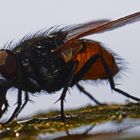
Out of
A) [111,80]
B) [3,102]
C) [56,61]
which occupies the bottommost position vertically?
[111,80]

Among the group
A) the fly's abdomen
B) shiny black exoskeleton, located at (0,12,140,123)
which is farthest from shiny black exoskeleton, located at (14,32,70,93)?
the fly's abdomen

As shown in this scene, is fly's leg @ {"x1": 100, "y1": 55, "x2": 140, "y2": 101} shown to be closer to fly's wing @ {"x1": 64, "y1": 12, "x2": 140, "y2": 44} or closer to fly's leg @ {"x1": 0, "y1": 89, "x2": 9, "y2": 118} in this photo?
fly's wing @ {"x1": 64, "y1": 12, "x2": 140, "y2": 44}

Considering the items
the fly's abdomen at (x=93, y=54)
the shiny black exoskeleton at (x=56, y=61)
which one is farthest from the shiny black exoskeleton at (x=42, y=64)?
the fly's abdomen at (x=93, y=54)

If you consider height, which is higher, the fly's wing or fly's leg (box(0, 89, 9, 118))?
the fly's wing

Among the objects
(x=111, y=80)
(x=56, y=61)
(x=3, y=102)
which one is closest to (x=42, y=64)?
(x=56, y=61)

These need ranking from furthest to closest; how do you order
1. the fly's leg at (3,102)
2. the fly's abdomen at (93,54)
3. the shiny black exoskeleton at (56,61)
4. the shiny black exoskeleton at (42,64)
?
the fly's abdomen at (93,54)
the shiny black exoskeleton at (42,64)
the shiny black exoskeleton at (56,61)
the fly's leg at (3,102)

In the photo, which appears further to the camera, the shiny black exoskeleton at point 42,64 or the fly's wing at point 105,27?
the shiny black exoskeleton at point 42,64

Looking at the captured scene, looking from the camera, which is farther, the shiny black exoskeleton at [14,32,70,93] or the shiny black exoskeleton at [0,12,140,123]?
the shiny black exoskeleton at [14,32,70,93]

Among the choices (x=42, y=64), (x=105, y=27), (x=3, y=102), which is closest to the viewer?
(x=3, y=102)

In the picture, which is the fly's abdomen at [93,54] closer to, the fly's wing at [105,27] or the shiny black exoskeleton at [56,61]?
the shiny black exoskeleton at [56,61]

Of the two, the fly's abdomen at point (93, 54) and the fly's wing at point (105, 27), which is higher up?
the fly's wing at point (105, 27)

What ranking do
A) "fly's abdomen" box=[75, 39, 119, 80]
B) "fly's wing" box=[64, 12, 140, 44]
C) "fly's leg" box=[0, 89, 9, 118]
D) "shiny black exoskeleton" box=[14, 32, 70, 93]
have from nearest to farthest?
"fly's leg" box=[0, 89, 9, 118] < "fly's wing" box=[64, 12, 140, 44] < "shiny black exoskeleton" box=[14, 32, 70, 93] < "fly's abdomen" box=[75, 39, 119, 80]

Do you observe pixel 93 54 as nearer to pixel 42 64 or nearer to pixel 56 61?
pixel 56 61
